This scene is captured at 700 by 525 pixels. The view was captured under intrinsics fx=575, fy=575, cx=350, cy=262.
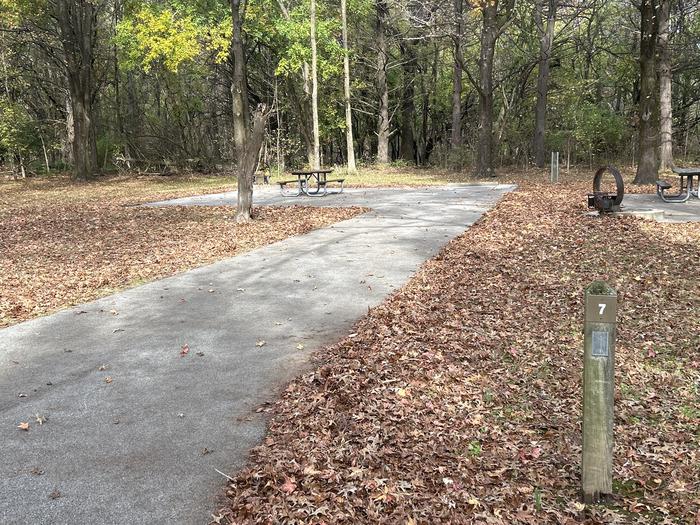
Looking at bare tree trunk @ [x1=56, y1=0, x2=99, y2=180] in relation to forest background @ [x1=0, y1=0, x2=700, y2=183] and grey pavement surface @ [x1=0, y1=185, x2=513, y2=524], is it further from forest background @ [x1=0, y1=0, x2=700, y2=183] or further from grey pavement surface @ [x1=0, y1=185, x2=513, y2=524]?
grey pavement surface @ [x1=0, y1=185, x2=513, y2=524]

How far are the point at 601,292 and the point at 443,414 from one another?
1461 millimetres

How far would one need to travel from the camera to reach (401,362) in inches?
179

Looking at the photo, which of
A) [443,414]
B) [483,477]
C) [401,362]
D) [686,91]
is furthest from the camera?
[686,91]

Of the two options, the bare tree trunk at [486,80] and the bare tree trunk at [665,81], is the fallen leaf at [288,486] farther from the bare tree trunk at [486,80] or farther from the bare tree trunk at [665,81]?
the bare tree trunk at [486,80]

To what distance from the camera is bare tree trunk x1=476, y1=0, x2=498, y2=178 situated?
66.0 ft

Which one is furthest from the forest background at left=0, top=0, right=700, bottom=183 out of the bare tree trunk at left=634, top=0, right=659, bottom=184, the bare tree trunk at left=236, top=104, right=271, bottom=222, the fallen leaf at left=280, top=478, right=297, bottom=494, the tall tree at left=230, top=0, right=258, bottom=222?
the fallen leaf at left=280, top=478, right=297, bottom=494

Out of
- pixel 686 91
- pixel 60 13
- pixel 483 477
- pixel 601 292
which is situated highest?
pixel 60 13

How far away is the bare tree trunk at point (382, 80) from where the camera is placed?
2991 centimetres

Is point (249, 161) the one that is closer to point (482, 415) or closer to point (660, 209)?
point (660, 209)

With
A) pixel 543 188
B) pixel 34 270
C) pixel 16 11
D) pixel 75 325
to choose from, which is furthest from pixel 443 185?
pixel 16 11

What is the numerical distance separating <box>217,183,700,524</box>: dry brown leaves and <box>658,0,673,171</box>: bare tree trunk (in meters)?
12.9

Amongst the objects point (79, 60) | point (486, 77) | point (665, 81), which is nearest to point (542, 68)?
point (486, 77)

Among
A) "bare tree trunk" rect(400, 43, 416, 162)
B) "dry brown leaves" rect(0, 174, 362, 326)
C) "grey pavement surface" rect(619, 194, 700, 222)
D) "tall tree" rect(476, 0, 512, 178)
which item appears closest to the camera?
"dry brown leaves" rect(0, 174, 362, 326)

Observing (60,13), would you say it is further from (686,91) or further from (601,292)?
(686,91)
